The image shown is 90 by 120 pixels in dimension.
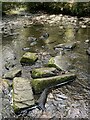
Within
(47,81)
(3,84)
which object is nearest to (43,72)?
(47,81)

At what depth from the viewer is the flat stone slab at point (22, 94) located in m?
4.77

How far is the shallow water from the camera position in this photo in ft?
15.6

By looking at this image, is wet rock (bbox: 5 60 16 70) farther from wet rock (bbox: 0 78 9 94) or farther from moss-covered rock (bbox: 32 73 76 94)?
moss-covered rock (bbox: 32 73 76 94)

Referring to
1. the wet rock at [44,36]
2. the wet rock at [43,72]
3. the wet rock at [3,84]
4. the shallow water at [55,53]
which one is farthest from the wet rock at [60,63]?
the wet rock at [44,36]

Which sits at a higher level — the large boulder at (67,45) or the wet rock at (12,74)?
the large boulder at (67,45)

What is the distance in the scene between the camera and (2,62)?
6.95 meters

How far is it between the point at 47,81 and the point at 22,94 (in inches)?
28.3

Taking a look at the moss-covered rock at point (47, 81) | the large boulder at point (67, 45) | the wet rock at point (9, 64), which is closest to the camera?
the moss-covered rock at point (47, 81)

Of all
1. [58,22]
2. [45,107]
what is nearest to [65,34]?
[58,22]

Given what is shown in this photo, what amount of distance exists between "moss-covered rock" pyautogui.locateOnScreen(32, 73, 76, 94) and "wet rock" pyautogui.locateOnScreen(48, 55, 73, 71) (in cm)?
56

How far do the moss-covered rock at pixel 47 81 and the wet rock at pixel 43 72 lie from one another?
0.26 m

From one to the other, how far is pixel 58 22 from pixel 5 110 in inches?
276

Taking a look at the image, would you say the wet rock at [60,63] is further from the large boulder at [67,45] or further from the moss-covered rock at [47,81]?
the large boulder at [67,45]

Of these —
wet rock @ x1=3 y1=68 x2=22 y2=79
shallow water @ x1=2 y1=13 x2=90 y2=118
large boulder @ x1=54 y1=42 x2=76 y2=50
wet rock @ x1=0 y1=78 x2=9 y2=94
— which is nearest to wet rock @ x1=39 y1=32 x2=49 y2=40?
shallow water @ x1=2 y1=13 x2=90 y2=118
